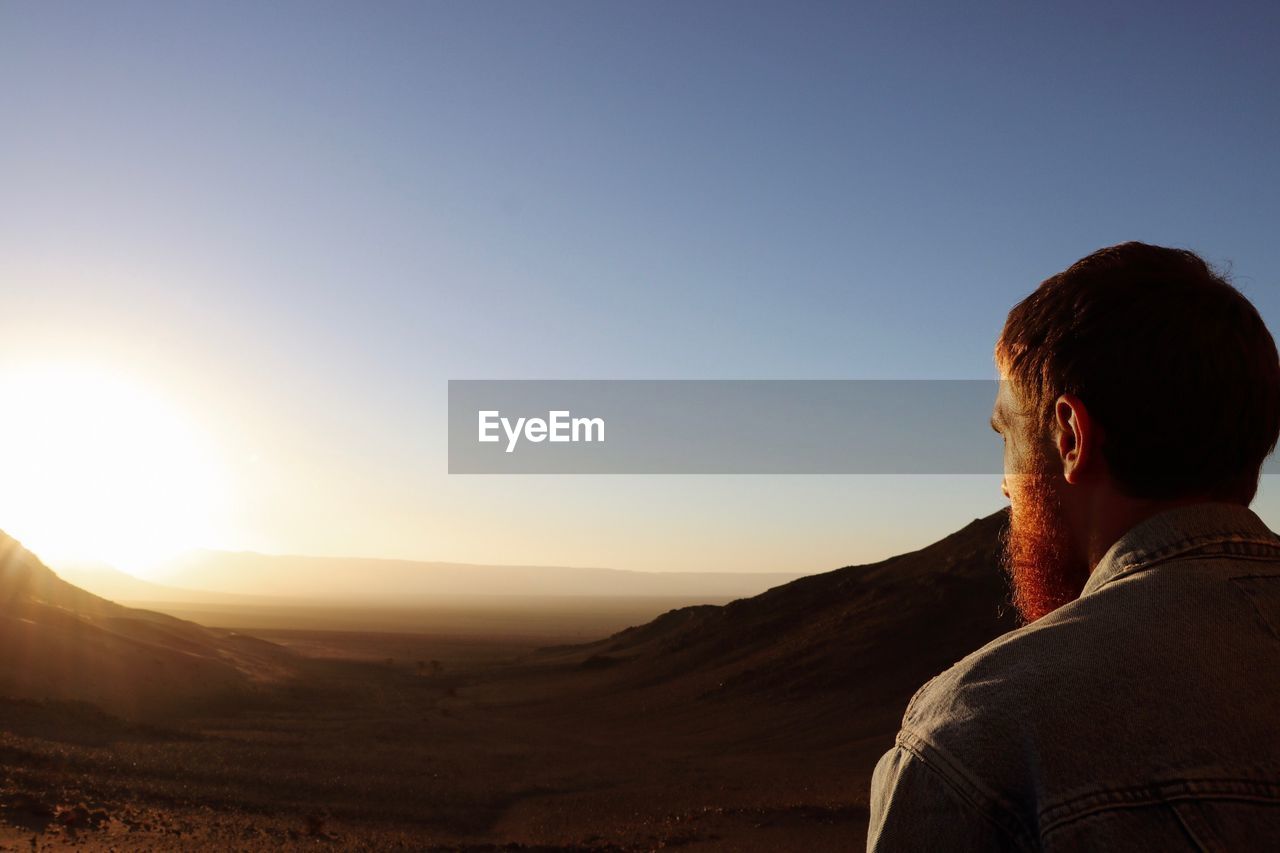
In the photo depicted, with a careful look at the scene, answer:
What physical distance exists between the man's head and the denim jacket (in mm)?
→ 271

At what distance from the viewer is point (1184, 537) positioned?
1488 mm

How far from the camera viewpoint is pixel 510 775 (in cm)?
2289

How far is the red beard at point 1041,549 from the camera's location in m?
1.74

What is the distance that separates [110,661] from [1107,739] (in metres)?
39.1

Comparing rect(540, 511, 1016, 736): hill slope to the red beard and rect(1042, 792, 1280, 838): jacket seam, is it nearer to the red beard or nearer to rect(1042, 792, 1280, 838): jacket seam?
the red beard

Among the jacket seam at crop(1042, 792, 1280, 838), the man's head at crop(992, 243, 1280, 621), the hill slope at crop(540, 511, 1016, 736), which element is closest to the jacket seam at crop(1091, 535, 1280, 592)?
the man's head at crop(992, 243, 1280, 621)

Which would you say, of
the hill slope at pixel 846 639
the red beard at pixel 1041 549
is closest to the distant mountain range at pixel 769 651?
the hill slope at pixel 846 639

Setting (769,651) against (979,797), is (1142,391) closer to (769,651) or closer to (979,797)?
(979,797)

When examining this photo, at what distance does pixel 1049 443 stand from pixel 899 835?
79cm

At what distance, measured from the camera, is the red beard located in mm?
1742

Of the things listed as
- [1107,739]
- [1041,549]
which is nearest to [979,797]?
[1107,739]

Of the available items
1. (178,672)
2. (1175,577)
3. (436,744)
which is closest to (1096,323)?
(1175,577)

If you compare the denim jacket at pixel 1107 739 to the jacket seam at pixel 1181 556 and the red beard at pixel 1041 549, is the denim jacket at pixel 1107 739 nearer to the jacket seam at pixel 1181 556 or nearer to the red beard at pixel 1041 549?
the jacket seam at pixel 1181 556

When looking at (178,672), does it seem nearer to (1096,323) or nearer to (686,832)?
(686,832)
